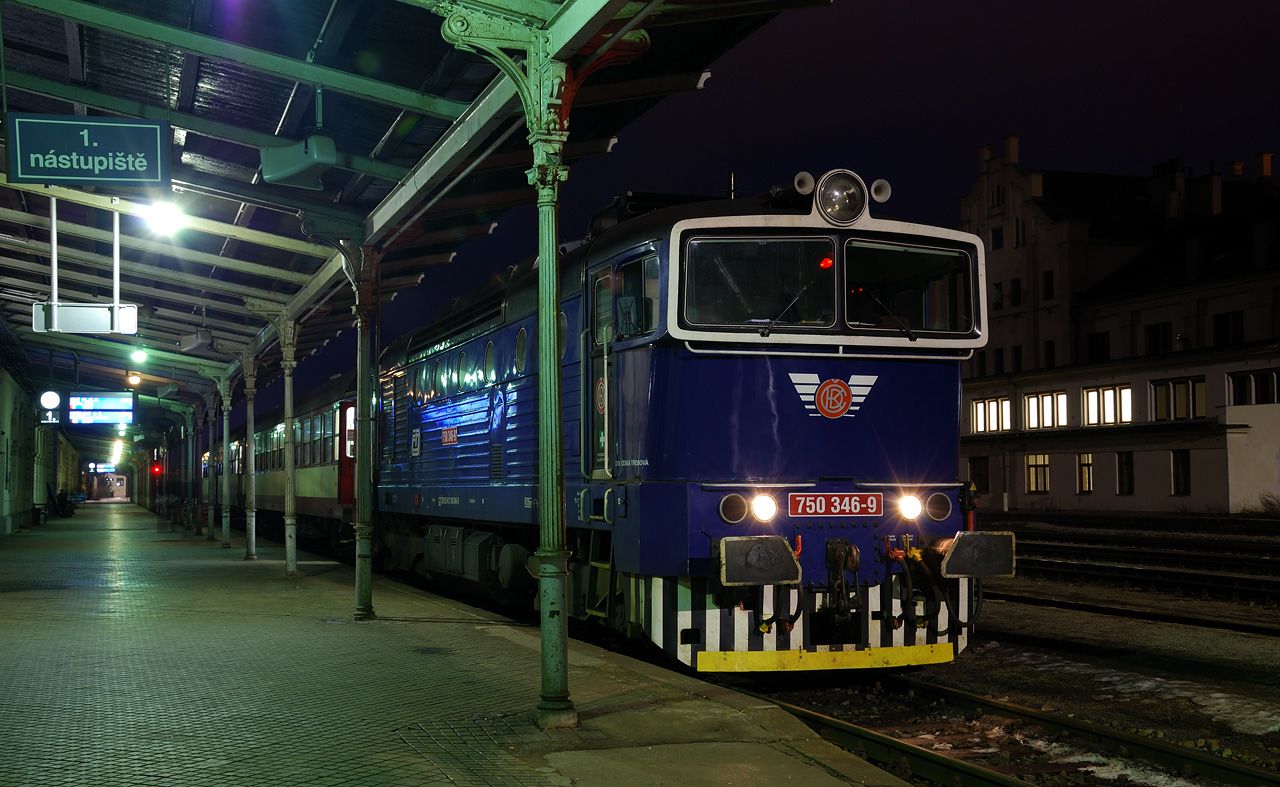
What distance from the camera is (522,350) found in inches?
482

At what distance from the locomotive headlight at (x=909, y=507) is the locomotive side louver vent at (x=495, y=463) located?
16.4ft

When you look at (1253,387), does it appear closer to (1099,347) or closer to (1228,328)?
(1228,328)

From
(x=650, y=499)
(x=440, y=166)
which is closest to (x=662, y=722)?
(x=650, y=499)

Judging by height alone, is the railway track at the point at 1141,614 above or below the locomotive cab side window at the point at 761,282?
below

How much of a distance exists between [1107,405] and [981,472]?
7463mm

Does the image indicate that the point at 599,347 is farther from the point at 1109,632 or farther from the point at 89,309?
the point at 89,309

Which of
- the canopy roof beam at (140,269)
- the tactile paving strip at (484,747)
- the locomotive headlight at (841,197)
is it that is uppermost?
the canopy roof beam at (140,269)

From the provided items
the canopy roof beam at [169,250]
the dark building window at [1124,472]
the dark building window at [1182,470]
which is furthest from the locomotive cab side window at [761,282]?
the dark building window at [1124,472]

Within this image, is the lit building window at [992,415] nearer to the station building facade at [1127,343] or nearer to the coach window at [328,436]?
the station building facade at [1127,343]

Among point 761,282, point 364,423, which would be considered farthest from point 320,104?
point 761,282

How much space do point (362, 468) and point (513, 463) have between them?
2.04 meters

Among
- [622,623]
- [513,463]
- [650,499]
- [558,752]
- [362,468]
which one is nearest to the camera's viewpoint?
[558,752]

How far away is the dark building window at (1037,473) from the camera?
46812 mm

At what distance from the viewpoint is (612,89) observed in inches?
401
